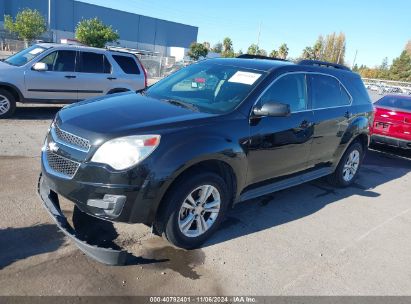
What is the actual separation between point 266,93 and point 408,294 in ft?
8.13

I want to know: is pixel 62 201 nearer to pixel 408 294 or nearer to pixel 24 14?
pixel 408 294

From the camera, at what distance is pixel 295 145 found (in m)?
4.82

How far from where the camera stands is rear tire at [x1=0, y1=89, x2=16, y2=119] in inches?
348

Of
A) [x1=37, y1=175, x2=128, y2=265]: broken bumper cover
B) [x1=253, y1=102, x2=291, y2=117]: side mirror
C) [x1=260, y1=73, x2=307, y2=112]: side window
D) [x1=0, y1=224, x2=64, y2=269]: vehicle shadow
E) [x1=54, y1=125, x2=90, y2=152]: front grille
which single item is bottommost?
Result: [x1=0, y1=224, x2=64, y2=269]: vehicle shadow

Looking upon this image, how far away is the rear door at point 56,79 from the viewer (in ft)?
30.0

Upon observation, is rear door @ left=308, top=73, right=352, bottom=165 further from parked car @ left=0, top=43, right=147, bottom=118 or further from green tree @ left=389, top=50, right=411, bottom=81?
green tree @ left=389, top=50, right=411, bottom=81

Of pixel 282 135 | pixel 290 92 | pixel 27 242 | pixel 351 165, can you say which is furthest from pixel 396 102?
pixel 27 242

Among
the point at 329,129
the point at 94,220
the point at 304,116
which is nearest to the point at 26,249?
the point at 94,220

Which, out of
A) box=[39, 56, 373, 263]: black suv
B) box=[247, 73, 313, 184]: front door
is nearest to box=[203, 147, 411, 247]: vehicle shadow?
box=[39, 56, 373, 263]: black suv

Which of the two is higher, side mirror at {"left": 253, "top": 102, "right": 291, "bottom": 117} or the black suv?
side mirror at {"left": 253, "top": 102, "right": 291, "bottom": 117}

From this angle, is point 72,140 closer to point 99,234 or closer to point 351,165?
point 99,234

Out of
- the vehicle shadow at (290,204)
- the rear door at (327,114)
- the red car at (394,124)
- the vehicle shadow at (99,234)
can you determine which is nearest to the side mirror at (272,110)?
the rear door at (327,114)

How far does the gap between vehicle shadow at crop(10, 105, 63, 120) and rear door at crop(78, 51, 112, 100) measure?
3.37ft

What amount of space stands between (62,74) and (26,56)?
930 mm
